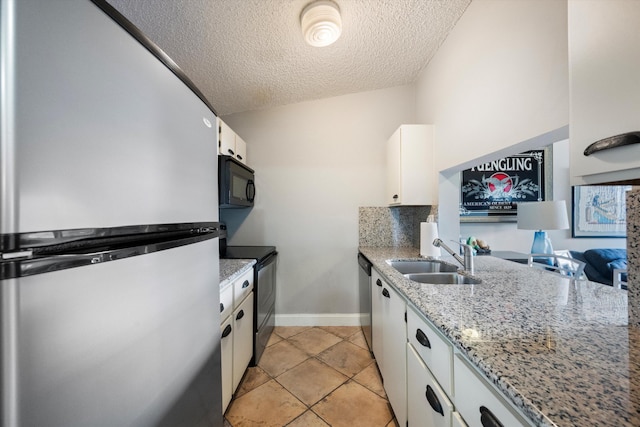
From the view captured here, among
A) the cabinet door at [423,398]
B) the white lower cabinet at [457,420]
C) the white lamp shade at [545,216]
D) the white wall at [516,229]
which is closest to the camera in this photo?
the white lower cabinet at [457,420]

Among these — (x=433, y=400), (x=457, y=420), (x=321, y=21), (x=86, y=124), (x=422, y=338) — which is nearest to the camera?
(x=86, y=124)

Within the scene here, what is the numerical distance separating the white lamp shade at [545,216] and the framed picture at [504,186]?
61cm

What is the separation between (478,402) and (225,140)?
84.5 inches

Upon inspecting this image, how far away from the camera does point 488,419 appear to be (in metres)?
0.58

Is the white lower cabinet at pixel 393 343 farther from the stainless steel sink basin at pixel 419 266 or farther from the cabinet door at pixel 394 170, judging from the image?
the cabinet door at pixel 394 170

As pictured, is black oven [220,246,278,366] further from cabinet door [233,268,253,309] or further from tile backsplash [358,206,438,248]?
tile backsplash [358,206,438,248]

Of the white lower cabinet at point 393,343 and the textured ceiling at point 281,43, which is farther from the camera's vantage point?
the textured ceiling at point 281,43

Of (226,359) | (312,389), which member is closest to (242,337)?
(226,359)

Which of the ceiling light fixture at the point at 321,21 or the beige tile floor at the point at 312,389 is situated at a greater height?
the ceiling light fixture at the point at 321,21

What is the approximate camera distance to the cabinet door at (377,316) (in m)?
1.68

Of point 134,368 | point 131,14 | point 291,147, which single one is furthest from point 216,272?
point 291,147

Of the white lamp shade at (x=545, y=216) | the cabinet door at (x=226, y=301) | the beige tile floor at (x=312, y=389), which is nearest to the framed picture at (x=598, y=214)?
the white lamp shade at (x=545, y=216)

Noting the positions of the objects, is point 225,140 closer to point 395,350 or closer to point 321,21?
point 321,21

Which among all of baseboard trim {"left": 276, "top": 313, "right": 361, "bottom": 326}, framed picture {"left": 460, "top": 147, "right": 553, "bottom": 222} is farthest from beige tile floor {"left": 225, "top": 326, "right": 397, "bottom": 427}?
framed picture {"left": 460, "top": 147, "right": 553, "bottom": 222}
